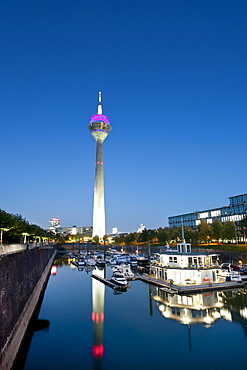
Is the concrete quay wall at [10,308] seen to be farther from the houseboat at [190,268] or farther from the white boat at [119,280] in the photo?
the houseboat at [190,268]

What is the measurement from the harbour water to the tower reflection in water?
2.9 inches

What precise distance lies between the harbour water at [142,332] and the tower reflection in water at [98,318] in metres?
0.07

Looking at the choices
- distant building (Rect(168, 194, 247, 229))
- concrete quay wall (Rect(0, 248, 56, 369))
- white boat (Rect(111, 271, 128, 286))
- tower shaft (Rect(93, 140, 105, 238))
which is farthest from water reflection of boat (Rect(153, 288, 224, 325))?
tower shaft (Rect(93, 140, 105, 238))

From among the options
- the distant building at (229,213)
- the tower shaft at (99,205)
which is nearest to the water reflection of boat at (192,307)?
the distant building at (229,213)

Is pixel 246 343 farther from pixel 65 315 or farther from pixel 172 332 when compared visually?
pixel 65 315

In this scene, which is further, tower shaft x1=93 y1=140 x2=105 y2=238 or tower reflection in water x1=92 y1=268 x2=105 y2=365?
tower shaft x1=93 y1=140 x2=105 y2=238

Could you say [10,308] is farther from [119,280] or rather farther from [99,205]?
[99,205]

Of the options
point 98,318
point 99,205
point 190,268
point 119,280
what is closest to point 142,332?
point 98,318

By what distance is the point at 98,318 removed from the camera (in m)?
26.8

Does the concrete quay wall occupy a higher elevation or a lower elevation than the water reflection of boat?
higher

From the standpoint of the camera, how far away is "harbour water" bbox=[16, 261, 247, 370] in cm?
1753

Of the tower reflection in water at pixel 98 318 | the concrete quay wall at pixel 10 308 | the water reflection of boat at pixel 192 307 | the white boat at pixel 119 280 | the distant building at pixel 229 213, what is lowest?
the tower reflection in water at pixel 98 318

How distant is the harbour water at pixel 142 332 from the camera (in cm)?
1753

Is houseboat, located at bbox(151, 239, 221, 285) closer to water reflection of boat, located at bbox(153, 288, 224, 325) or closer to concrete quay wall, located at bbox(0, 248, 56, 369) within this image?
water reflection of boat, located at bbox(153, 288, 224, 325)
